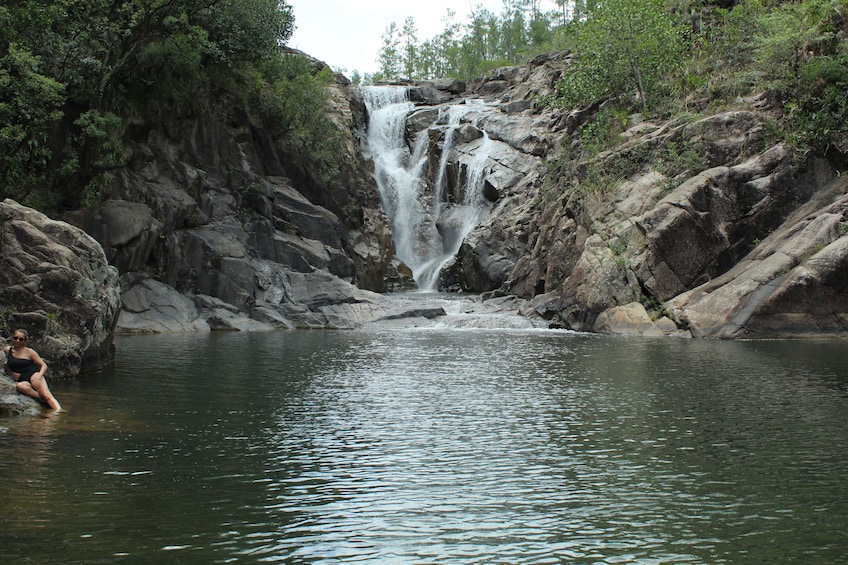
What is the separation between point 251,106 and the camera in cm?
4603

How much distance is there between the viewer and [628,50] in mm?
42625

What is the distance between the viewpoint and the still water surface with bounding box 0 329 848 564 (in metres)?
7.26

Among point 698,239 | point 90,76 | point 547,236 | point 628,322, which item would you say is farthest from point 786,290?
point 90,76

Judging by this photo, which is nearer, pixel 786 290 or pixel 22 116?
pixel 786 290

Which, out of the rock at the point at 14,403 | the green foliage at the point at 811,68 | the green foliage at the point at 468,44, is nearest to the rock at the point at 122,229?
the rock at the point at 14,403

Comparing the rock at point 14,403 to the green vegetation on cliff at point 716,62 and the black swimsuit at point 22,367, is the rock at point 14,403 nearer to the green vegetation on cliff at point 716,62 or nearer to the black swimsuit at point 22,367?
the black swimsuit at point 22,367

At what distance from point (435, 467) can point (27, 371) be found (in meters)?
8.40

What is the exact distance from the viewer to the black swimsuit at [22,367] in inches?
548

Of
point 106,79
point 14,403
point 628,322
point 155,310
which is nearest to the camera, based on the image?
point 14,403

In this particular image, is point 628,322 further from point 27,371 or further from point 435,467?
point 27,371

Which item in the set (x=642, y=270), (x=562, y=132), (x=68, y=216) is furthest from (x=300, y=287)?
(x=562, y=132)

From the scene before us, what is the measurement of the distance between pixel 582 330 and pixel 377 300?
36.1 feet

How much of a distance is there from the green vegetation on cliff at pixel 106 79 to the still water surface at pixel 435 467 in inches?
576

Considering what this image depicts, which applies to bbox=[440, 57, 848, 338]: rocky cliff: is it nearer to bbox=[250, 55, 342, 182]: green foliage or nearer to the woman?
bbox=[250, 55, 342, 182]: green foliage
